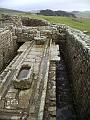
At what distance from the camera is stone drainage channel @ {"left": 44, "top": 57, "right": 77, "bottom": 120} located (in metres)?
6.71

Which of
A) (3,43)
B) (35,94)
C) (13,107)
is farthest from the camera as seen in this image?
(3,43)

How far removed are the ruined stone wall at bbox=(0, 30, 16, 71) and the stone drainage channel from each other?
3130 millimetres

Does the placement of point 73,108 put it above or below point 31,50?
below

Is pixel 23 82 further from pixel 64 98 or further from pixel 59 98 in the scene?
pixel 64 98

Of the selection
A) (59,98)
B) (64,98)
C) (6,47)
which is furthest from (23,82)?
(6,47)

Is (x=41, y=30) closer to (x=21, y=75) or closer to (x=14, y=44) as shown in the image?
(x=14, y=44)

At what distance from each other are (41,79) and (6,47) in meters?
6.92

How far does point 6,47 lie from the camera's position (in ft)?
47.7

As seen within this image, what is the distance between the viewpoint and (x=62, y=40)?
16.5 metres

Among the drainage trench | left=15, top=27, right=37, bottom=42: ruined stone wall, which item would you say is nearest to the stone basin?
the drainage trench

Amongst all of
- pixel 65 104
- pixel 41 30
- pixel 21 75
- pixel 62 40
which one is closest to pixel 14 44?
pixel 41 30

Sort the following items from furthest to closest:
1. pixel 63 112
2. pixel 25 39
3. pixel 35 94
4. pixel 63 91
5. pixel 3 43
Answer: pixel 25 39, pixel 3 43, pixel 63 91, pixel 63 112, pixel 35 94

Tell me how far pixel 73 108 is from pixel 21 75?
3.90m

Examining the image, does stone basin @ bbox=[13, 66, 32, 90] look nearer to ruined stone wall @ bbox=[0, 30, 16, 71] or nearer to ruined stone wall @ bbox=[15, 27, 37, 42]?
ruined stone wall @ bbox=[0, 30, 16, 71]
